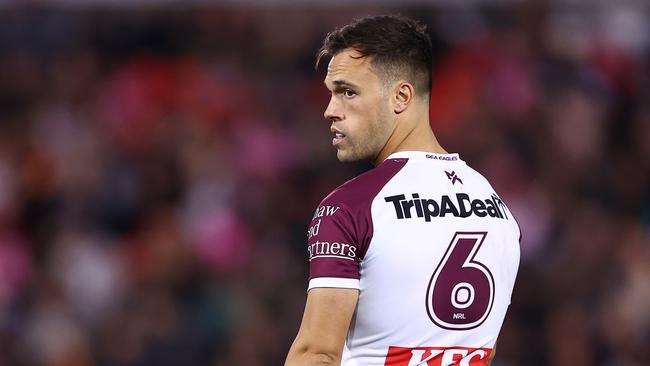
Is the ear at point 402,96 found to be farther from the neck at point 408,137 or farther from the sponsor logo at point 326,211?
the sponsor logo at point 326,211

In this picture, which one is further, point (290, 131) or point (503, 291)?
point (290, 131)

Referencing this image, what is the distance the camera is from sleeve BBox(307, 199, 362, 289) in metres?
3.46

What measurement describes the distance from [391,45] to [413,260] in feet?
2.13

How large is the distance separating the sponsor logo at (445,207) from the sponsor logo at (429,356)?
384 millimetres

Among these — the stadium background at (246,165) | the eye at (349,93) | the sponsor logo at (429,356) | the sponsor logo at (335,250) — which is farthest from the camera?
the stadium background at (246,165)

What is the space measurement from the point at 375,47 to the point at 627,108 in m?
6.57

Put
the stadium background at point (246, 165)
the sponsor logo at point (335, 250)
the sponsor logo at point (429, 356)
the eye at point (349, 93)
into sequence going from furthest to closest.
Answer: the stadium background at point (246, 165) → the eye at point (349, 93) → the sponsor logo at point (429, 356) → the sponsor logo at point (335, 250)

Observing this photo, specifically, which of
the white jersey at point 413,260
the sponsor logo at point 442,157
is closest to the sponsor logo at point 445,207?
the white jersey at point 413,260

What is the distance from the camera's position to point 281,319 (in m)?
9.02

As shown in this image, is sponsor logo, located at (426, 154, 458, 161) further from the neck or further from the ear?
the ear

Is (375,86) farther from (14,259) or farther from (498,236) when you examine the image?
(14,259)

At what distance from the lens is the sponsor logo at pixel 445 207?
3.56m

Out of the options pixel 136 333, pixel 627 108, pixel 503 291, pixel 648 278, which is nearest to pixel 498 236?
pixel 503 291

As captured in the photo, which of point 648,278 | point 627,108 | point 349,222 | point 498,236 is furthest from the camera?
point 627,108
